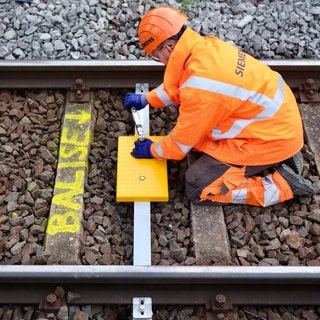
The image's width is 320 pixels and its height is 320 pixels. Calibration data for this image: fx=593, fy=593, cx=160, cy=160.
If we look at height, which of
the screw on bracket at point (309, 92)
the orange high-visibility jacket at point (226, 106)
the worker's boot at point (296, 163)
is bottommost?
the worker's boot at point (296, 163)

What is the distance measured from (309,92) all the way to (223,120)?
1.29 meters

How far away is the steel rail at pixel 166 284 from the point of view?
3529mm

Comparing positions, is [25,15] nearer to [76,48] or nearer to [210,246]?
[76,48]

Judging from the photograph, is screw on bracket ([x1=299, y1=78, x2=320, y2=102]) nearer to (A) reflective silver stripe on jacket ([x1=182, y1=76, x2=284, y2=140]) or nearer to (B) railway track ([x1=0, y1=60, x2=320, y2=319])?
(A) reflective silver stripe on jacket ([x1=182, y1=76, x2=284, y2=140])

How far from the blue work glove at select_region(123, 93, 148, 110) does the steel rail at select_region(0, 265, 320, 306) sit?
1.45 meters

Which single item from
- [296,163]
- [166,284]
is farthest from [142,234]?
[296,163]

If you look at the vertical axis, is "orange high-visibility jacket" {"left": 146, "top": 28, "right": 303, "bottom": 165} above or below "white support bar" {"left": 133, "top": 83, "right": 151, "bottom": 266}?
above

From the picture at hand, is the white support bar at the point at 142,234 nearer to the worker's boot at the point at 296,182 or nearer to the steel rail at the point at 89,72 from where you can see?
the worker's boot at the point at 296,182

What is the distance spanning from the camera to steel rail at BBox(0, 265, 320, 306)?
353 centimetres

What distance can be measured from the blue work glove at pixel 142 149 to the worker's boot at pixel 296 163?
100cm

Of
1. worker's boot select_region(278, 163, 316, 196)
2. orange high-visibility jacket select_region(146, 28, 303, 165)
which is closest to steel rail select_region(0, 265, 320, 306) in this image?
worker's boot select_region(278, 163, 316, 196)

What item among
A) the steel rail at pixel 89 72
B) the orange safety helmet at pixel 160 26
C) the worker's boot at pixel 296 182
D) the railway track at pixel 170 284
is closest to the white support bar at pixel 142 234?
the railway track at pixel 170 284

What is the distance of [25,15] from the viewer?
18.1 ft

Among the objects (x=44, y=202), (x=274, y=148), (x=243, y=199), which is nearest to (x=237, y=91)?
(x=274, y=148)
